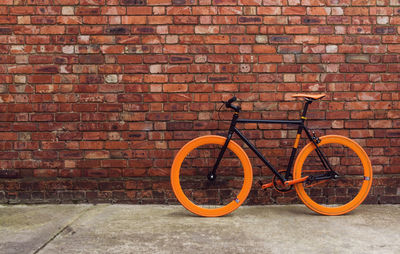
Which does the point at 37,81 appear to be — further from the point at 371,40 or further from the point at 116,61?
the point at 371,40

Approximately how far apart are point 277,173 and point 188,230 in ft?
3.30

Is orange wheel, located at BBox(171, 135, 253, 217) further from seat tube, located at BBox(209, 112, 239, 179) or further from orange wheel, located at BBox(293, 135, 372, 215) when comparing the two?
orange wheel, located at BBox(293, 135, 372, 215)

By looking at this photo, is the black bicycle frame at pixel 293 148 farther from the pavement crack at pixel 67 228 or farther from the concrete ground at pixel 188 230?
the pavement crack at pixel 67 228

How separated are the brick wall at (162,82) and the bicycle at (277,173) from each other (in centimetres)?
20

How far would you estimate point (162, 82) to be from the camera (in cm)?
351

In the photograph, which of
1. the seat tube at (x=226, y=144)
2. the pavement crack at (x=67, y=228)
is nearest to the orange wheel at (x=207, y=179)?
the seat tube at (x=226, y=144)

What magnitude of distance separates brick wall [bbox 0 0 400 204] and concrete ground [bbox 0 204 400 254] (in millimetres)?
276

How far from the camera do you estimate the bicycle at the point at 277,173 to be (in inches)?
128

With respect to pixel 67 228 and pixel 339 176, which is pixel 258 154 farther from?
pixel 67 228

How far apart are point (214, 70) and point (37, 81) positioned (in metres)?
1.77

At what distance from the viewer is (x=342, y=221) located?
10.2 ft

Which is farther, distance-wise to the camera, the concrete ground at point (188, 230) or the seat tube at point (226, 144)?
the seat tube at point (226, 144)

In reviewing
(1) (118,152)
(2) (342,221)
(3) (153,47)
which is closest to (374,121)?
(2) (342,221)

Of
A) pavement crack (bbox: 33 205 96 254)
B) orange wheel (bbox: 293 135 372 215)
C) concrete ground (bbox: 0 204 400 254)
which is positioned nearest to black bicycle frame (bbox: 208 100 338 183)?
orange wheel (bbox: 293 135 372 215)
